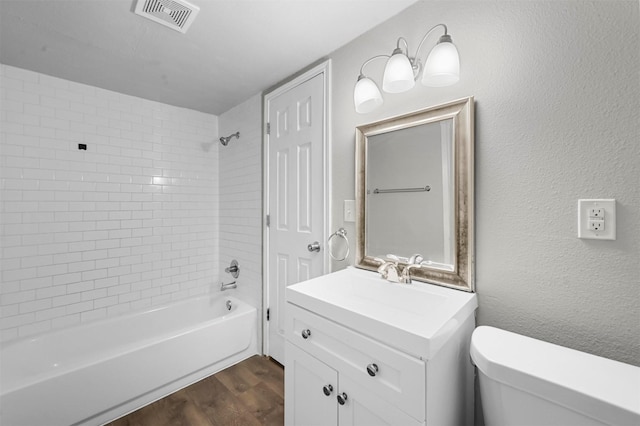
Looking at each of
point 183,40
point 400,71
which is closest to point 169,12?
point 183,40

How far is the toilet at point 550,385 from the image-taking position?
668 mm

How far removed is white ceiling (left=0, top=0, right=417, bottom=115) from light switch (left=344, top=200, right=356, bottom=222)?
987 mm

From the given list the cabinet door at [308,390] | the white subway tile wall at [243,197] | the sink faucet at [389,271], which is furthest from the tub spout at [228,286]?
the sink faucet at [389,271]

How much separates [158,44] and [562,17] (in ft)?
6.59

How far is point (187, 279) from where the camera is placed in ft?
9.01

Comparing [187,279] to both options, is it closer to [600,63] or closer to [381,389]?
[381,389]

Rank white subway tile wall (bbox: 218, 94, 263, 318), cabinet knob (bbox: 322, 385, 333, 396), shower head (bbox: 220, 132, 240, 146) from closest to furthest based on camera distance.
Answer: cabinet knob (bbox: 322, 385, 333, 396) → white subway tile wall (bbox: 218, 94, 263, 318) → shower head (bbox: 220, 132, 240, 146)

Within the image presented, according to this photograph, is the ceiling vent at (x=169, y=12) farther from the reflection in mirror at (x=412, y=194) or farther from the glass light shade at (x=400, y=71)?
the reflection in mirror at (x=412, y=194)

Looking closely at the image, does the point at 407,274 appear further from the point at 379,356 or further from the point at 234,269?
the point at 234,269

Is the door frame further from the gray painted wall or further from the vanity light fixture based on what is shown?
the gray painted wall

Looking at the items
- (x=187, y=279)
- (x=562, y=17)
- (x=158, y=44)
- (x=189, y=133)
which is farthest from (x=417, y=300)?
(x=189, y=133)

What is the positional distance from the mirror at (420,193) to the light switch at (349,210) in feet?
0.19

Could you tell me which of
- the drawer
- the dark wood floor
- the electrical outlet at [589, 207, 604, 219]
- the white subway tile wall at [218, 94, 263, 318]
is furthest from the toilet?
the white subway tile wall at [218, 94, 263, 318]

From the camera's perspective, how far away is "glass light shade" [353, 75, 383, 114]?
1.40 m
